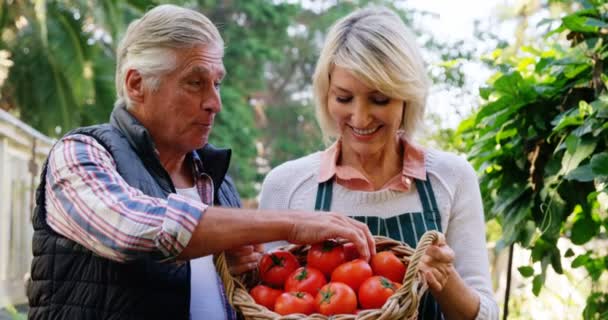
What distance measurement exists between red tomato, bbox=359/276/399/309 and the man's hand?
0.11m

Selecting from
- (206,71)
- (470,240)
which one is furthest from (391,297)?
(206,71)

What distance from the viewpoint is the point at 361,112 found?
2482mm

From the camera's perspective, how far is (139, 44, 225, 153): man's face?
2.37 m

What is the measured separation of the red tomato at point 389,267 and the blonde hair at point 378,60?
0.59 meters

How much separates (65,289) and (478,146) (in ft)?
6.13

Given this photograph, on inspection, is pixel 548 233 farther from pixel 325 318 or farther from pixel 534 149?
pixel 325 318

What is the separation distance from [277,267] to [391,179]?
63 centimetres

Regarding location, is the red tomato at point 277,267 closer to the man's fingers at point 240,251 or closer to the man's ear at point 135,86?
the man's fingers at point 240,251

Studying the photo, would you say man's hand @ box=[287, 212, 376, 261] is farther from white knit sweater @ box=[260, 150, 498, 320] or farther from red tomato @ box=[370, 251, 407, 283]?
white knit sweater @ box=[260, 150, 498, 320]

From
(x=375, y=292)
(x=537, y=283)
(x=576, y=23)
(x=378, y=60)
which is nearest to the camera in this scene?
(x=375, y=292)

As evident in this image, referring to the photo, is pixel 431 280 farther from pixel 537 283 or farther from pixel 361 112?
pixel 537 283

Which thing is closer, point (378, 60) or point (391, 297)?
point (391, 297)

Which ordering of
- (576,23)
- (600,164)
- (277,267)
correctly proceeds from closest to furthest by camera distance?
(277,267)
(600,164)
(576,23)

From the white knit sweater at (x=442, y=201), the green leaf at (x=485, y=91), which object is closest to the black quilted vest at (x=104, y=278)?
the white knit sweater at (x=442, y=201)
